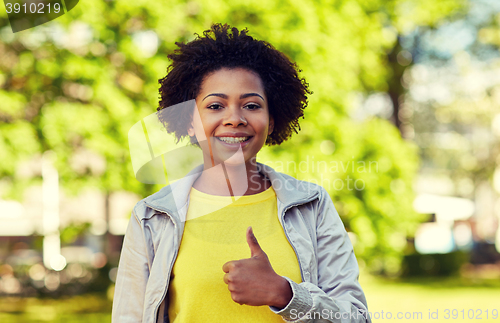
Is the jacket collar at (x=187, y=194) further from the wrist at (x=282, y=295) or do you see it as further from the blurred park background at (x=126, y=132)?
the blurred park background at (x=126, y=132)

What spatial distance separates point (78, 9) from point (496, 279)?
1642 cm

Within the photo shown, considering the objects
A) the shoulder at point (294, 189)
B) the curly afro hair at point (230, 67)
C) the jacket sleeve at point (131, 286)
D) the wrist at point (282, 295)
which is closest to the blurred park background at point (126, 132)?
the curly afro hair at point (230, 67)

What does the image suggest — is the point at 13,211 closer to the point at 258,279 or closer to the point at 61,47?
the point at 61,47

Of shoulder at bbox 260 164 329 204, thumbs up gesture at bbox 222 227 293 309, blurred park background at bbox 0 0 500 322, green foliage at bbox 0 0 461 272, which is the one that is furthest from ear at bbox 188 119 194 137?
green foliage at bbox 0 0 461 272

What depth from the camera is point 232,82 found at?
185 cm

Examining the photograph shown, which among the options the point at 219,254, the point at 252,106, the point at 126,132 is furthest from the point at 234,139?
the point at 126,132

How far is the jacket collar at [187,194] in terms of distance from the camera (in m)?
1.82

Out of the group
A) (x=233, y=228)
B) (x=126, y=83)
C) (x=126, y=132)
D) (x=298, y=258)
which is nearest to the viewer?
(x=298, y=258)

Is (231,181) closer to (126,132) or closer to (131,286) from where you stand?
(131,286)

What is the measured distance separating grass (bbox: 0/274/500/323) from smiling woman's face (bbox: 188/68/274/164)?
6641 mm

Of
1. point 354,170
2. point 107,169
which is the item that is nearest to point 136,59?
point 107,169

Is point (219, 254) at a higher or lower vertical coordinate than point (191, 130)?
lower

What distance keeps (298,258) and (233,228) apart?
28cm

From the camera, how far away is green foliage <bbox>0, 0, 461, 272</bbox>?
7329 mm
